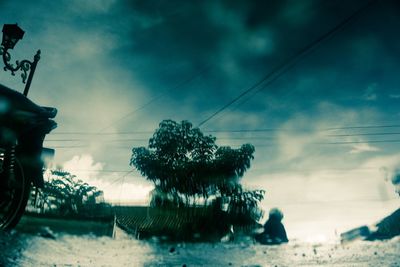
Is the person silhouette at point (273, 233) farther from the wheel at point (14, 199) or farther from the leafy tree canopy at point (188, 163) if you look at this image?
the leafy tree canopy at point (188, 163)

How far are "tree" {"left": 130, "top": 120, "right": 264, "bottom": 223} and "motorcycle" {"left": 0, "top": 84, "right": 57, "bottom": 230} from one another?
22.0 meters

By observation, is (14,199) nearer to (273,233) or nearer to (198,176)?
(273,233)

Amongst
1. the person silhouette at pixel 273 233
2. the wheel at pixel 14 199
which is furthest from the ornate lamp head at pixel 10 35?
the person silhouette at pixel 273 233

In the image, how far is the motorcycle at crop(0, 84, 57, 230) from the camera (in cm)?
301

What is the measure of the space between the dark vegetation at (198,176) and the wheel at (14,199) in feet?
72.5

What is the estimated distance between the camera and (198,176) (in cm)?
2620

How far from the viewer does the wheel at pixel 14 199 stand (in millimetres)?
3072

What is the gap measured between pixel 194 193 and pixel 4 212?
2313cm

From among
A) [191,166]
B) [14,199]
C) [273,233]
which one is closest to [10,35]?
[14,199]

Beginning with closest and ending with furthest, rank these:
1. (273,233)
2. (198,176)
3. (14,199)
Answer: (14,199) → (273,233) → (198,176)

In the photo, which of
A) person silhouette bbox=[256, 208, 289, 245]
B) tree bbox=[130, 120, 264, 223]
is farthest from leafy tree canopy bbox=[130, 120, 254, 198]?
person silhouette bbox=[256, 208, 289, 245]

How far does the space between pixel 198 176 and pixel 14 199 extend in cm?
2336

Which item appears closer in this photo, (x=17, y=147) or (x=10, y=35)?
(x=17, y=147)

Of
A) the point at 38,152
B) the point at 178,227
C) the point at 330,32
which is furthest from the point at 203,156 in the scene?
the point at 38,152
